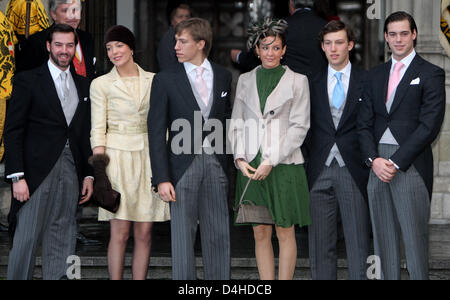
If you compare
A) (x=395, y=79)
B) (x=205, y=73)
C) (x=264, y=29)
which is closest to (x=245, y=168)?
(x=205, y=73)

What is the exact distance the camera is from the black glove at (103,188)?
19.7 ft

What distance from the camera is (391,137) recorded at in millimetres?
5895

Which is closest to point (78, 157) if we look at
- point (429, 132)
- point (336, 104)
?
point (336, 104)

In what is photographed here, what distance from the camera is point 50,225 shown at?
20.0 feet

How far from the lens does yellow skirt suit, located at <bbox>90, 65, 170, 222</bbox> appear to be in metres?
6.12

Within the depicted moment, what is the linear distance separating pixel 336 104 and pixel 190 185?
114cm

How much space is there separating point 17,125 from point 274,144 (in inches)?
67.1

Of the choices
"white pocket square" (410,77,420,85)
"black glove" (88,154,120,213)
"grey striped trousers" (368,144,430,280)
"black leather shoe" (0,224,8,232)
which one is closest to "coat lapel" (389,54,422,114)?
"white pocket square" (410,77,420,85)

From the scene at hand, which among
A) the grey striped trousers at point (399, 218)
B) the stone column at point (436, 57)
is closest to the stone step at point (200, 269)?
the grey striped trousers at point (399, 218)

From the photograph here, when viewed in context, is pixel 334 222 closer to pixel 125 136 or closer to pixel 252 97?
pixel 252 97

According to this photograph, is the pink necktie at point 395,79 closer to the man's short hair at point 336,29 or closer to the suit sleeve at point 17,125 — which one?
the man's short hair at point 336,29

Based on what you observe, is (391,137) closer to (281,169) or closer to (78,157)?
(281,169)

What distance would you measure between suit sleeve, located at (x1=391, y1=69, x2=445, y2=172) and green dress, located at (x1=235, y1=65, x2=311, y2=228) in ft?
2.23

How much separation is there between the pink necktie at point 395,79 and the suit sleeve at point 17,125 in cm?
239
